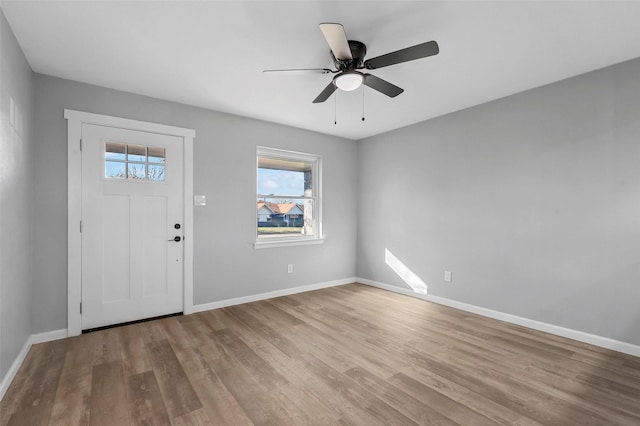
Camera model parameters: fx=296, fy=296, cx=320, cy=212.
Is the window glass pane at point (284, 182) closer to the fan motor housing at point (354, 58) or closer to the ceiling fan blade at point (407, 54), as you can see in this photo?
the fan motor housing at point (354, 58)

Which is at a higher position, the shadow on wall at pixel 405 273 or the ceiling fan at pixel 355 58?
the ceiling fan at pixel 355 58

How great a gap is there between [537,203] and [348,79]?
2.50m

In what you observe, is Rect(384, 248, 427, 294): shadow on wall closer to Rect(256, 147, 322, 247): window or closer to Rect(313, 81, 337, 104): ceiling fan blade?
Rect(256, 147, 322, 247): window

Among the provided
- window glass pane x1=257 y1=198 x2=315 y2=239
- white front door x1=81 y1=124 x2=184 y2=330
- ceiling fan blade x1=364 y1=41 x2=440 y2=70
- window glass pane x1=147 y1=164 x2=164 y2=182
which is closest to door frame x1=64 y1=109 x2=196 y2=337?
white front door x1=81 y1=124 x2=184 y2=330

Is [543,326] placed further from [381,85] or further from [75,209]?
[75,209]

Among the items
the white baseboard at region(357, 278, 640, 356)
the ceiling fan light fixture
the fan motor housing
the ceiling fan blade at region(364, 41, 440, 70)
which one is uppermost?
the fan motor housing

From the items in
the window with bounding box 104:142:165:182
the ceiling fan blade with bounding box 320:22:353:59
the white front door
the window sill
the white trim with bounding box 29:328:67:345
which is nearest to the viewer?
the ceiling fan blade with bounding box 320:22:353:59

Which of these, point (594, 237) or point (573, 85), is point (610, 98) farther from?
point (594, 237)

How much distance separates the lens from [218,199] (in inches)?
153

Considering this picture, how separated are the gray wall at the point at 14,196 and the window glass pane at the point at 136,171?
78 cm

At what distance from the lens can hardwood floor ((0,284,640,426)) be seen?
1.83 metres

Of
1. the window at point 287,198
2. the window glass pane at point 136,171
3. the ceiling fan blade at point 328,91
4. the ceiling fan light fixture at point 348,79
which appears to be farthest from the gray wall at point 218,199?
the ceiling fan light fixture at point 348,79

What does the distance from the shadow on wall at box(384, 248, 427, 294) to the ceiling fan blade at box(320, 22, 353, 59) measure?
3.29 meters

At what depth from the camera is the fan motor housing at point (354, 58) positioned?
224 centimetres
